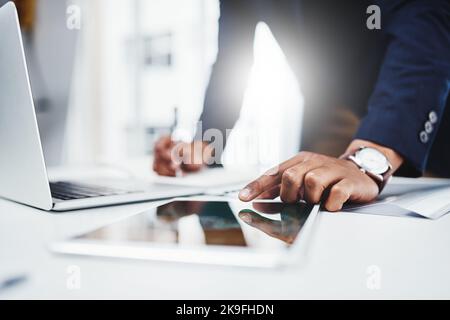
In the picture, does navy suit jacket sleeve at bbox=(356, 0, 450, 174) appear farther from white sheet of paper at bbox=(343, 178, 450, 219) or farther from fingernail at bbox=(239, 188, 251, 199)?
fingernail at bbox=(239, 188, 251, 199)

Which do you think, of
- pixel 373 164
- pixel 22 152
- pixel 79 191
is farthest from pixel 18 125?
pixel 373 164

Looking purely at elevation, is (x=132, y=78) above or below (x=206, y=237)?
below

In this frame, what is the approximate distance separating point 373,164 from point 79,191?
44 centimetres

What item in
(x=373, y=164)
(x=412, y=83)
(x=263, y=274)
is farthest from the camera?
(x=412, y=83)

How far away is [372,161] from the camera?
57 cm

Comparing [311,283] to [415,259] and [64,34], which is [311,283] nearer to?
[415,259]

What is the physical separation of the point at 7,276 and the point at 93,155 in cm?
264

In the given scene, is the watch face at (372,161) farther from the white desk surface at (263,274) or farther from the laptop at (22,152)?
the laptop at (22,152)

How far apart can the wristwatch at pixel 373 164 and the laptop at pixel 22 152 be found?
11.4 inches

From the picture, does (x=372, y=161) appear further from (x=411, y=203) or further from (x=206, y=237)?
(x=206, y=237)

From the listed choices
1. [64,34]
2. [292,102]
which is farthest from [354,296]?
[64,34]

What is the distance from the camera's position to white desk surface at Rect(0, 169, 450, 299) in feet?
0.83

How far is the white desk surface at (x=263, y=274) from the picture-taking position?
0.25 meters

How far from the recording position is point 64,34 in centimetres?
167
